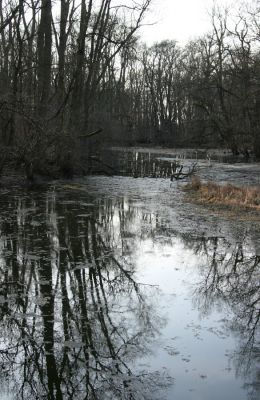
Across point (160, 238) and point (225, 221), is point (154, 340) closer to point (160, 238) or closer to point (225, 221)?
point (160, 238)

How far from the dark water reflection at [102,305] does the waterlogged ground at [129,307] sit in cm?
1

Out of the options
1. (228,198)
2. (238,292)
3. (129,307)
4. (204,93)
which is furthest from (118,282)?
(204,93)

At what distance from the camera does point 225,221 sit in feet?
37.7

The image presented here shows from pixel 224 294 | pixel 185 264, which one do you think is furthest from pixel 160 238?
pixel 224 294

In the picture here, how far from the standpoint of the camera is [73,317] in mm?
5656

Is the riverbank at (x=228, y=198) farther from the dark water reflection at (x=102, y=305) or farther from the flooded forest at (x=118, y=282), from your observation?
the dark water reflection at (x=102, y=305)

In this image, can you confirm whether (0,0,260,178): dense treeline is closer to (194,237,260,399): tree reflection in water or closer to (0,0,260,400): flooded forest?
(0,0,260,400): flooded forest

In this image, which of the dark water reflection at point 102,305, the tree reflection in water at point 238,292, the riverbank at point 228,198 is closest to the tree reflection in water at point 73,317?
the dark water reflection at point 102,305

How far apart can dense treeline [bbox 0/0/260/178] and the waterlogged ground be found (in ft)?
21.5

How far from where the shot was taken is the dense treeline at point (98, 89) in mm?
18031

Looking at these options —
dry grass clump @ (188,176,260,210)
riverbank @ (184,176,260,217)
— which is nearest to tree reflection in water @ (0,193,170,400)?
riverbank @ (184,176,260,217)

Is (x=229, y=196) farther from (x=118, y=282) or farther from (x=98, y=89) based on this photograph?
(x=98, y=89)

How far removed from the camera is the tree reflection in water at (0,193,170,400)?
4367 millimetres

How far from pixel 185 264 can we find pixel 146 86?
216ft
